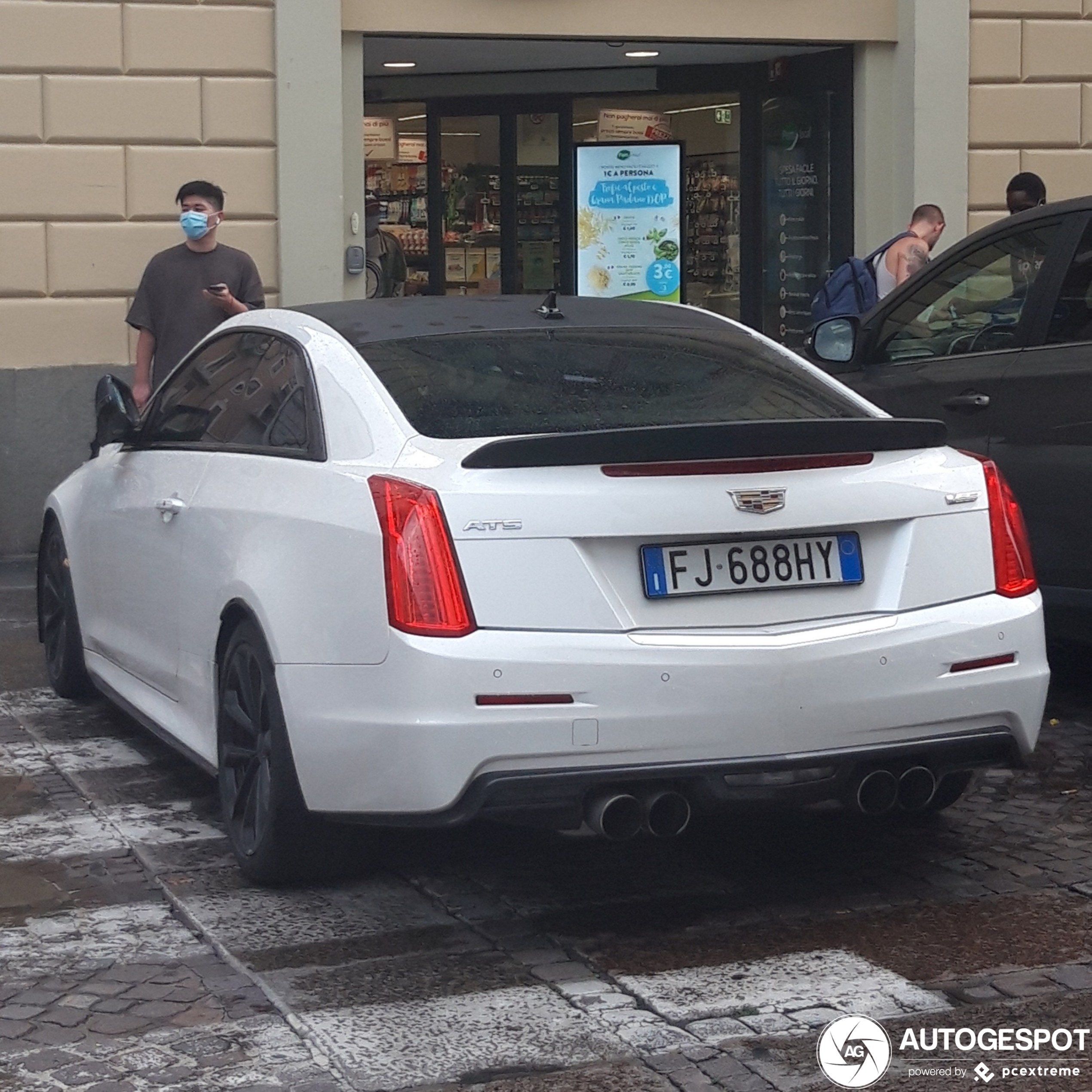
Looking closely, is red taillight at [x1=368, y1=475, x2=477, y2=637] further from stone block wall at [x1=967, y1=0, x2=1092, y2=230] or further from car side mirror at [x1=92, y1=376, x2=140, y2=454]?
stone block wall at [x1=967, y1=0, x2=1092, y2=230]

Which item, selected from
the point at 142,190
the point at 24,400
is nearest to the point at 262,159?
the point at 142,190

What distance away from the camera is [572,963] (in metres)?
4.29

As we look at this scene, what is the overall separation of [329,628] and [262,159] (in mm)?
8078

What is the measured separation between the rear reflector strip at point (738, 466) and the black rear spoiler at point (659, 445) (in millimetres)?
15

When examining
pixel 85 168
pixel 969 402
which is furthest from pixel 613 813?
pixel 85 168

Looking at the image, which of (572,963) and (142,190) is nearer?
(572,963)

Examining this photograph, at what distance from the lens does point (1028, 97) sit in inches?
531

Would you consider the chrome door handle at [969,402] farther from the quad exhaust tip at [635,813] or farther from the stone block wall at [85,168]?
the stone block wall at [85,168]

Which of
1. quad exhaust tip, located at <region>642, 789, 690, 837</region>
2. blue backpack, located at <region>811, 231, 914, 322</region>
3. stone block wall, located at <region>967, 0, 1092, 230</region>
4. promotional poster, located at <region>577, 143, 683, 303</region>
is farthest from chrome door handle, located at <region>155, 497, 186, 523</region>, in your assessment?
promotional poster, located at <region>577, 143, 683, 303</region>

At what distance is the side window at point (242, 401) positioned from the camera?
5.08 meters

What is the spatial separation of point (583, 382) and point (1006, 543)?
109cm

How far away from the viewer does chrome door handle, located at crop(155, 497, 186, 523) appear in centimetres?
552

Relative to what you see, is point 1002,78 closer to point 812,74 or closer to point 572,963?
point 812,74

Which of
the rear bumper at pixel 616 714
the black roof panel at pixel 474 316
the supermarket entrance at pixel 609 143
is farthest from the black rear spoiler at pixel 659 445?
the supermarket entrance at pixel 609 143
